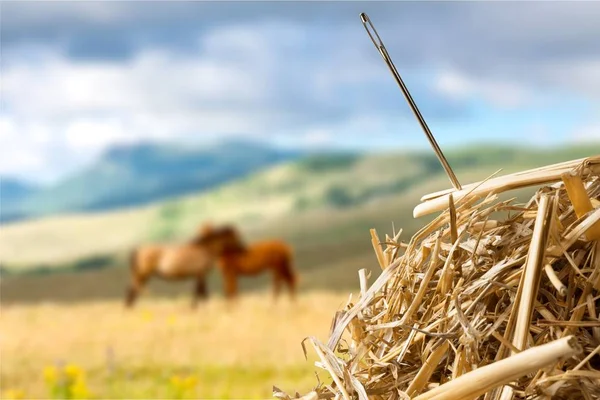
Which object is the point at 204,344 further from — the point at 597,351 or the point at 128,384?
the point at 597,351

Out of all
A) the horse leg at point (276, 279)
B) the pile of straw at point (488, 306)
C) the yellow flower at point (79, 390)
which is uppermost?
the pile of straw at point (488, 306)

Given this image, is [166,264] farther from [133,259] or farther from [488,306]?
[488,306]

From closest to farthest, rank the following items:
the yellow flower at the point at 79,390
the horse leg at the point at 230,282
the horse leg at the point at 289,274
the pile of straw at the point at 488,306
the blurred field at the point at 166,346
Result: 1. the pile of straw at the point at 488,306
2. the yellow flower at the point at 79,390
3. the blurred field at the point at 166,346
4. the horse leg at the point at 230,282
5. the horse leg at the point at 289,274

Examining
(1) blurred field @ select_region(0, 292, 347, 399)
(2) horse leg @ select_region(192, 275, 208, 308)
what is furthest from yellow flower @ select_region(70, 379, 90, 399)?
(2) horse leg @ select_region(192, 275, 208, 308)

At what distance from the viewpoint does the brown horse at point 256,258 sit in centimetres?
825

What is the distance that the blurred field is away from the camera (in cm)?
405

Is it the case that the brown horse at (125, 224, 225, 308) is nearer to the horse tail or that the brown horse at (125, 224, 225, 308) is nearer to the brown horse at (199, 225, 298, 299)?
the horse tail

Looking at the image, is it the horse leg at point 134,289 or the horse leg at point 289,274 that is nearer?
the horse leg at point 134,289

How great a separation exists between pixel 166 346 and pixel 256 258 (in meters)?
3.23

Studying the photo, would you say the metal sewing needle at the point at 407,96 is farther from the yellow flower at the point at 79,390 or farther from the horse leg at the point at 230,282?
the horse leg at the point at 230,282

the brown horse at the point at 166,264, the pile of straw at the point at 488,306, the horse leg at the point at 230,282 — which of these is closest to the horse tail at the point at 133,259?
the brown horse at the point at 166,264

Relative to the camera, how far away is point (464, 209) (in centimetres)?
131

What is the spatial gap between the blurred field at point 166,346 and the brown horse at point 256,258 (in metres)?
0.44

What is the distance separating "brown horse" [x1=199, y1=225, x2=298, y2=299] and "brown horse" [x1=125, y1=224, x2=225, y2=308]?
0.21 m
